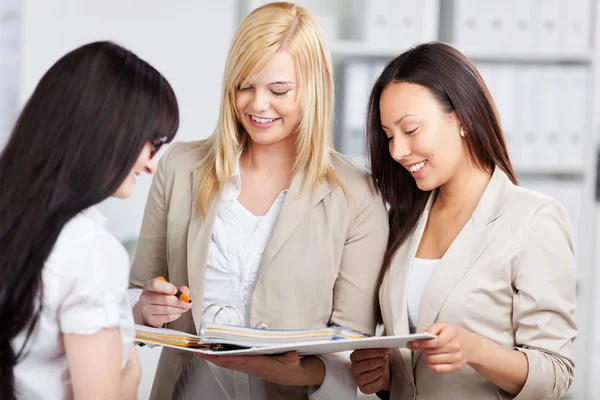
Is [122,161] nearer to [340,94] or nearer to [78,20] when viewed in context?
[340,94]

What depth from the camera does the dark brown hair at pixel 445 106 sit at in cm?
154

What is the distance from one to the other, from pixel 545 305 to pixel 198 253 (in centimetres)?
76

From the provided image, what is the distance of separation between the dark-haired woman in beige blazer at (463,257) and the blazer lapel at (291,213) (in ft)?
0.67

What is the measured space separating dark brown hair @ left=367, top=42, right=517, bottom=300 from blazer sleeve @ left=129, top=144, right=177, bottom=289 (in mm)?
532

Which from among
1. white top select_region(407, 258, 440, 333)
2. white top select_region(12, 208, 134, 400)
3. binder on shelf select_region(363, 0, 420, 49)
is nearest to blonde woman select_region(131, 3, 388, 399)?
white top select_region(407, 258, 440, 333)

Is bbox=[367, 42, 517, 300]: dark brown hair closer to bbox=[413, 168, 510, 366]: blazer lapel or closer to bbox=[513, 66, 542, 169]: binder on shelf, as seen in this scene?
bbox=[413, 168, 510, 366]: blazer lapel

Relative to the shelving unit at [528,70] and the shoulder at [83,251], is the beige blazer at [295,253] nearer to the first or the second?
the shoulder at [83,251]

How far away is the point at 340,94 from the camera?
3.15 meters

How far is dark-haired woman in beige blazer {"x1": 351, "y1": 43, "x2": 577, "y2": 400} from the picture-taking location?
1.43m

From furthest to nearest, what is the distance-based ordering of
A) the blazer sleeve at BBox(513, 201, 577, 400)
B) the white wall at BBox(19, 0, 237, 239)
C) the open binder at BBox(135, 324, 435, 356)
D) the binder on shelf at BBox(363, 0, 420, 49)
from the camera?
the white wall at BBox(19, 0, 237, 239)
the binder on shelf at BBox(363, 0, 420, 49)
the blazer sleeve at BBox(513, 201, 577, 400)
the open binder at BBox(135, 324, 435, 356)

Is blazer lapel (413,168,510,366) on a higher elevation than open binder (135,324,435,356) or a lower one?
higher

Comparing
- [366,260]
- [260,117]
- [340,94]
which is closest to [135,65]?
[260,117]

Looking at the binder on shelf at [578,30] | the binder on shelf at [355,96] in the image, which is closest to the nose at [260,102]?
the binder on shelf at [355,96]

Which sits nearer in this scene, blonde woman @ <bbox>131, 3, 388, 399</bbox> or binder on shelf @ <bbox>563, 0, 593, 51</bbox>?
blonde woman @ <bbox>131, 3, 388, 399</bbox>
